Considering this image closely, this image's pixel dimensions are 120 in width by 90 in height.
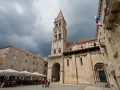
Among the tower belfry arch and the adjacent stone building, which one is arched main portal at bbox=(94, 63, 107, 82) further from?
the adjacent stone building

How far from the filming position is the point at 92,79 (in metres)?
17.2

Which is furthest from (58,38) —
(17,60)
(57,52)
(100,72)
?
(100,72)

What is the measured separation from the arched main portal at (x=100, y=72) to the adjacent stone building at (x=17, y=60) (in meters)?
25.3

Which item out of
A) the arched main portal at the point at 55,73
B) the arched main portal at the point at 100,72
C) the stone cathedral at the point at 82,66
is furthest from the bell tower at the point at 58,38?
the arched main portal at the point at 100,72

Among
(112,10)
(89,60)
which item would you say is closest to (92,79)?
(89,60)

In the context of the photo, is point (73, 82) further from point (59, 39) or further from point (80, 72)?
point (59, 39)

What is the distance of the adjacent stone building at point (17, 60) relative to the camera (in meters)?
23.8

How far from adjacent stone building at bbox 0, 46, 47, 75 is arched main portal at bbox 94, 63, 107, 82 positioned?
25299 mm

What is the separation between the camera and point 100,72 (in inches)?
706

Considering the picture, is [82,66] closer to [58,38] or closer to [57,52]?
[57,52]

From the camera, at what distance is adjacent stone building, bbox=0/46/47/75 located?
2383cm

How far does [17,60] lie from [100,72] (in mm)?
26740

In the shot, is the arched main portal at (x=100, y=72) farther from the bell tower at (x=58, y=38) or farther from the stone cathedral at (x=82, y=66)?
the bell tower at (x=58, y=38)

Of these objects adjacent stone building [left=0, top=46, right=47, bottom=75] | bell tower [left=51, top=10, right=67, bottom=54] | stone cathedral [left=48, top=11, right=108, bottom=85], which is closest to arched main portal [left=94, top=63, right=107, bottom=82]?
stone cathedral [left=48, top=11, right=108, bottom=85]
